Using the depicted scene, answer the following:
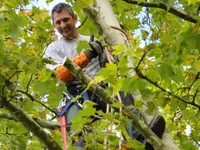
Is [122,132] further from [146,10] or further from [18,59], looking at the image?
[146,10]

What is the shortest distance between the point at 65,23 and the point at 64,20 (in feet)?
0.13

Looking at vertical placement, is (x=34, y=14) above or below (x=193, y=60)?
above

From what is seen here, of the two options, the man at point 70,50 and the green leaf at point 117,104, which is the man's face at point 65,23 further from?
the green leaf at point 117,104

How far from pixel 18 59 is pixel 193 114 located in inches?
57.2

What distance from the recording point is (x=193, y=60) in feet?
9.56

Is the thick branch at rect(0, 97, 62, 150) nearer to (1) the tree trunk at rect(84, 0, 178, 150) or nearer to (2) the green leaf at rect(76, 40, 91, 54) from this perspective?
(2) the green leaf at rect(76, 40, 91, 54)

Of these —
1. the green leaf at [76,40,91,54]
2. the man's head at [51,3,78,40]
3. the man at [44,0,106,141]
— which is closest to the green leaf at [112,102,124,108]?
the green leaf at [76,40,91,54]

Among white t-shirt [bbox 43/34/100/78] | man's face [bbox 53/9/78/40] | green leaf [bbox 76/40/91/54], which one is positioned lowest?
green leaf [bbox 76/40/91/54]

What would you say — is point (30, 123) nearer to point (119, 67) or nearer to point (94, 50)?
point (94, 50)

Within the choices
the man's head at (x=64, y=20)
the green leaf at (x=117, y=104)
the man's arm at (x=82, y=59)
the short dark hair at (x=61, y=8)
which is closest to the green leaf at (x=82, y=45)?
the man's arm at (x=82, y=59)

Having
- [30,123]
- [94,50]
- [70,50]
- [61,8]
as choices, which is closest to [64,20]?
[61,8]

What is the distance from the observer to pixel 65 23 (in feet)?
13.0

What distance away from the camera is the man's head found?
3979 millimetres

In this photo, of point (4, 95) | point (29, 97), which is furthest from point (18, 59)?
point (29, 97)
